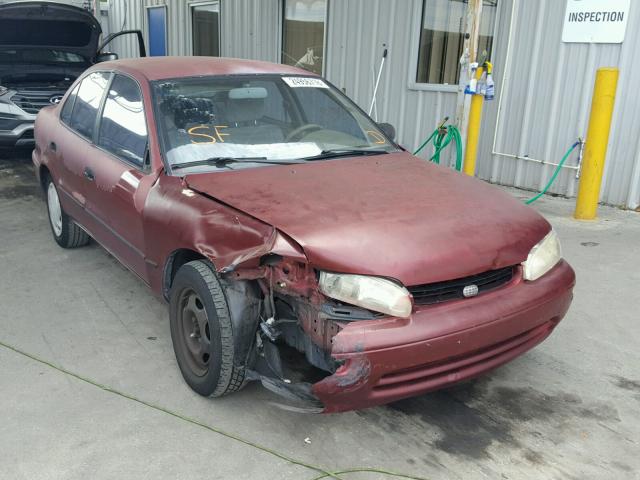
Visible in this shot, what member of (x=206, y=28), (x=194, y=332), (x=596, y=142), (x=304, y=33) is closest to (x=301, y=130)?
(x=194, y=332)

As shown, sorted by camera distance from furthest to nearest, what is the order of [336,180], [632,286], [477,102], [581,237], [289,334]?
[477,102] < [581,237] < [632,286] < [336,180] < [289,334]

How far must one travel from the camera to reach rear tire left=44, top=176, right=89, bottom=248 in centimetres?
488

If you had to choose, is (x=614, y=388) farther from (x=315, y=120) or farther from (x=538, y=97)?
(x=538, y=97)

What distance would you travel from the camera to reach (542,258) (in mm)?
2805

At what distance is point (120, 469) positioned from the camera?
2.45 m

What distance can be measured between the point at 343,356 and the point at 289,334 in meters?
0.45

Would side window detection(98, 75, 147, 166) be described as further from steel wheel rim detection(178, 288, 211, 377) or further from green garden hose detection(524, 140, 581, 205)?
green garden hose detection(524, 140, 581, 205)

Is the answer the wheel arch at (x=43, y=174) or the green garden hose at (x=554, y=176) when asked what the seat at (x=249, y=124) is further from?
the green garden hose at (x=554, y=176)

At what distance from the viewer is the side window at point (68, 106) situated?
466 centimetres

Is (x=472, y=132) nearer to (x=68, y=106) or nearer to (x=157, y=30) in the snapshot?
(x=68, y=106)

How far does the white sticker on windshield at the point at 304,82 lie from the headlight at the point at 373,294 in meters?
2.00

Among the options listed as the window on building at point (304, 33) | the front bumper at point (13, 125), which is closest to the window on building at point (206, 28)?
the window on building at point (304, 33)

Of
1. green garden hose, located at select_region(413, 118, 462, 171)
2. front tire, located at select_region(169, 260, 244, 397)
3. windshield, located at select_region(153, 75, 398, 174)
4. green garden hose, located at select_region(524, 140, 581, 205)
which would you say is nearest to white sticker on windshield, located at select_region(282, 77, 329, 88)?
windshield, located at select_region(153, 75, 398, 174)

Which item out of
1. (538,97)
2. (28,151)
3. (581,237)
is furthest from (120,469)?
(28,151)
